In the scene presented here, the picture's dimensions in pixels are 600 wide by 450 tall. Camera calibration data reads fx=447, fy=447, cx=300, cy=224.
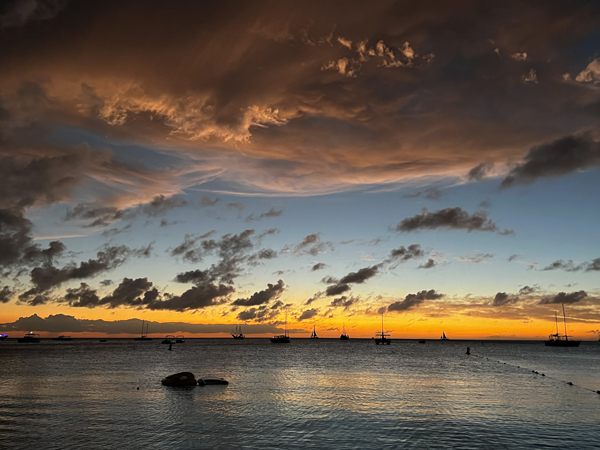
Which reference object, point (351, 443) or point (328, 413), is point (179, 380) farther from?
point (351, 443)

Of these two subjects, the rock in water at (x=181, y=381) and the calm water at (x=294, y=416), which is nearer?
the calm water at (x=294, y=416)

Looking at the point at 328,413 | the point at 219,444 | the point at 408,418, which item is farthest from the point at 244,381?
the point at 219,444

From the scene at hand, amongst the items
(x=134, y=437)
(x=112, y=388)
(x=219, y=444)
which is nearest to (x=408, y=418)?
(x=219, y=444)

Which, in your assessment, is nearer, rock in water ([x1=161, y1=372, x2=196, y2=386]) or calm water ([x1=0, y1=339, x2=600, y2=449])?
calm water ([x1=0, y1=339, x2=600, y2=449])

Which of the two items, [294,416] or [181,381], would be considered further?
[181,381]

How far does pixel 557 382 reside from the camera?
7606cm

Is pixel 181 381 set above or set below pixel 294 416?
below

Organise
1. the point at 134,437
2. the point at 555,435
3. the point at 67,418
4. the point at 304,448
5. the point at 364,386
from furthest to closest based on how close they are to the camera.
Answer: the point at 364,386 < the point at 67,418 < the point at 555,435 < the point at 134,437 < the point at 304,448

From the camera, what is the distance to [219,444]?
100ft

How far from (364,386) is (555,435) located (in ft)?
112

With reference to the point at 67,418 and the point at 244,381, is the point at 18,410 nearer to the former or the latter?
the point at 67,418

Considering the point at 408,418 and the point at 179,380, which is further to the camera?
the point at 179,380

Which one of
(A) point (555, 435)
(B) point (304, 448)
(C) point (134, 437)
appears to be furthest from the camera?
(A) point (555, 435)

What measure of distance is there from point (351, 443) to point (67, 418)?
2486 cm
